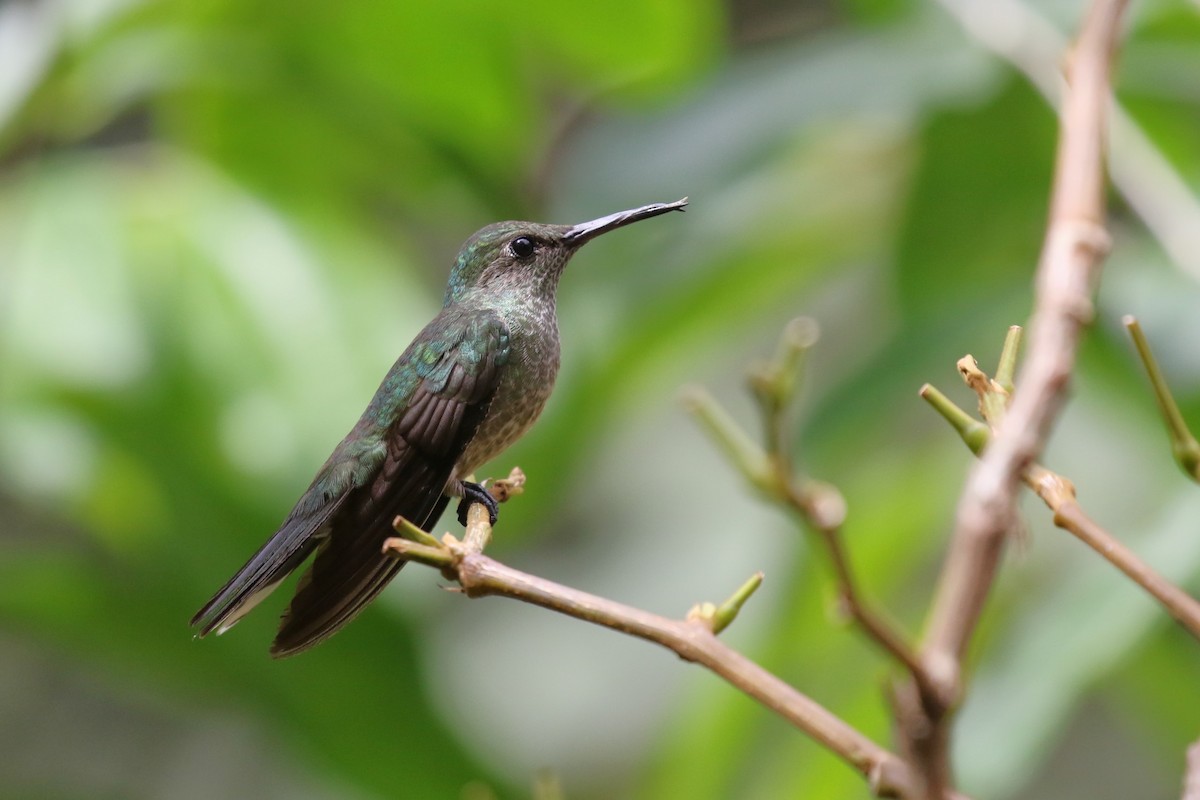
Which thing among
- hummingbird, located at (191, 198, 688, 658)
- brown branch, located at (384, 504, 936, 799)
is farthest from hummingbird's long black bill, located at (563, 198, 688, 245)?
brown branch, located at (384, 504, 936, 799)

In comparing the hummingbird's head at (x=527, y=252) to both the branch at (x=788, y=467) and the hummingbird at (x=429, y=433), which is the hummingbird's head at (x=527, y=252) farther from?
the branch at (x=788, y=467)

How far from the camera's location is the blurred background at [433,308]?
6.77 ft

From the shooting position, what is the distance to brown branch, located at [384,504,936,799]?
0.48 metres

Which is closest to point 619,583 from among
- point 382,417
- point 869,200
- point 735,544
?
point 735,544

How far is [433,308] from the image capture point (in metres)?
2.72

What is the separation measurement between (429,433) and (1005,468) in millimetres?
425

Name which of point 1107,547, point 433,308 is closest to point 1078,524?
point 1107,547

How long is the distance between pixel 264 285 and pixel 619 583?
1.83 meters

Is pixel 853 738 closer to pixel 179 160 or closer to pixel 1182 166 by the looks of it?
pixel 1182 166

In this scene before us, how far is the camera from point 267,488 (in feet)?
7.03

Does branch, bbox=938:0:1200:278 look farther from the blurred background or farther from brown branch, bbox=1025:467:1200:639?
brown branch, bbox=1025:467:1200:639

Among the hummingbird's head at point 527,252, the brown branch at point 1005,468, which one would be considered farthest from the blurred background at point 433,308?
the brown branch at point 1005,468

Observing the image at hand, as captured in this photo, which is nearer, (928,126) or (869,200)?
(928,126)

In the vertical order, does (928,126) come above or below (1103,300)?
above
